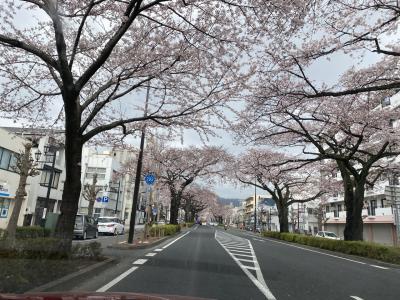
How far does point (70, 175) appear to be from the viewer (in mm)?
10195

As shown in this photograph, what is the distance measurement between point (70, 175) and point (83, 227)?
47.9 ft

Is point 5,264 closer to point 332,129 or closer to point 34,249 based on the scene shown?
point 34,249

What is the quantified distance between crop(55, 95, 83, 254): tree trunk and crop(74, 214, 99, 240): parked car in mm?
13838

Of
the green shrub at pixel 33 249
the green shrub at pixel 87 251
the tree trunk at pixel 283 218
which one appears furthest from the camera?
the tree trunk at pixel 283 218

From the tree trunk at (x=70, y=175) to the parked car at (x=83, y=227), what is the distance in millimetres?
13838

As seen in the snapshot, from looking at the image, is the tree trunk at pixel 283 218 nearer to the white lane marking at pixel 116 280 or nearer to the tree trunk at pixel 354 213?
the tree trunk at pixel 354 213

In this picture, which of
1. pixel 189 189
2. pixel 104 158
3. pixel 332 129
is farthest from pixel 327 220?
pixel 332 129

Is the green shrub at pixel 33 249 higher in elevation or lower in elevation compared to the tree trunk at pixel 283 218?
lower

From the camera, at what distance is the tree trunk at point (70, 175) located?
9766 millimetres

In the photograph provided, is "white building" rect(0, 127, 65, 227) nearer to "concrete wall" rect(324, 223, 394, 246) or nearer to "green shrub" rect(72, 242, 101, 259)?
"green shrub" rect(72, 242, 101, 259)

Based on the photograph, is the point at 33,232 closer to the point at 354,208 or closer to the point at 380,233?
the point at 354,208

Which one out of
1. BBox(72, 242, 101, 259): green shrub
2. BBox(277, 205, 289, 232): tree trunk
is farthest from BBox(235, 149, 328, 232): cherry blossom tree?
BBox(72, 242, 101, 259): green shrub

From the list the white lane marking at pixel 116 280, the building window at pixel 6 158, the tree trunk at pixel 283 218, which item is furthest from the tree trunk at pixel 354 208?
the building window at pixel 6 158

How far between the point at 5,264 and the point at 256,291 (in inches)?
181
